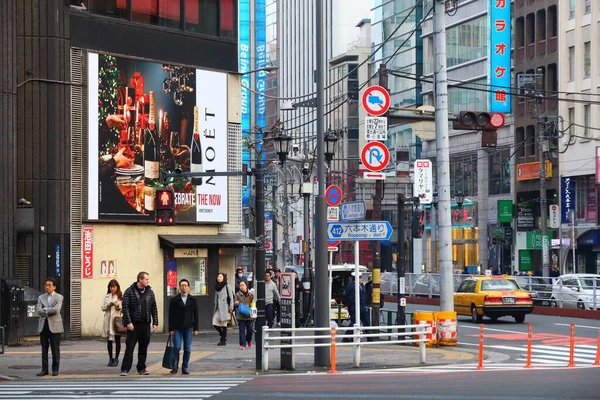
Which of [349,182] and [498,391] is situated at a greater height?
[349,182]

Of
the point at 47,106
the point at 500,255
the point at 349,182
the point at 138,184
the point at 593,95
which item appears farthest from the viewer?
the point at 349,182

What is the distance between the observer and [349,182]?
101m

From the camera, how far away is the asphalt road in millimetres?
17828

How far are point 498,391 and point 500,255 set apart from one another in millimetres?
63035

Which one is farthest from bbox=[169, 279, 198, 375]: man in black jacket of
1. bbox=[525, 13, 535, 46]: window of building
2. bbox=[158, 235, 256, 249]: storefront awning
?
bbox=[525, 13, 535, 46]: window of building

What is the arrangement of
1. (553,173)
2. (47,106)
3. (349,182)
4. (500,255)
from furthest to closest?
(349,182) < (500,255) < (553,173) < (47,106)

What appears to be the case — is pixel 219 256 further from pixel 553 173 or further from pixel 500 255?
pixel 500 255

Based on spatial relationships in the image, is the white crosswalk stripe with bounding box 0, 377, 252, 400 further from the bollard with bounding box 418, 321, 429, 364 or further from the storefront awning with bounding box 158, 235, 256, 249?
the storefront awning with bounding box 158, 235, 256, 249

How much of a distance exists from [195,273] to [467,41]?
5171 centimetres

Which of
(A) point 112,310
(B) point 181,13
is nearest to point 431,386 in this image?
(A) point 112,310

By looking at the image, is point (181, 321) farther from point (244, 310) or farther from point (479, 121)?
point (479, 121)

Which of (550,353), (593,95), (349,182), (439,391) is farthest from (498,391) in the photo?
(349,182)

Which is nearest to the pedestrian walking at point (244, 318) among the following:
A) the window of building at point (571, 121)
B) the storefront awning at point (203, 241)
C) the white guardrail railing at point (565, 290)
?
the storefront awning at point (203, 241)

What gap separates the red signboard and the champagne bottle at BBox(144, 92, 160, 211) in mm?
2143
